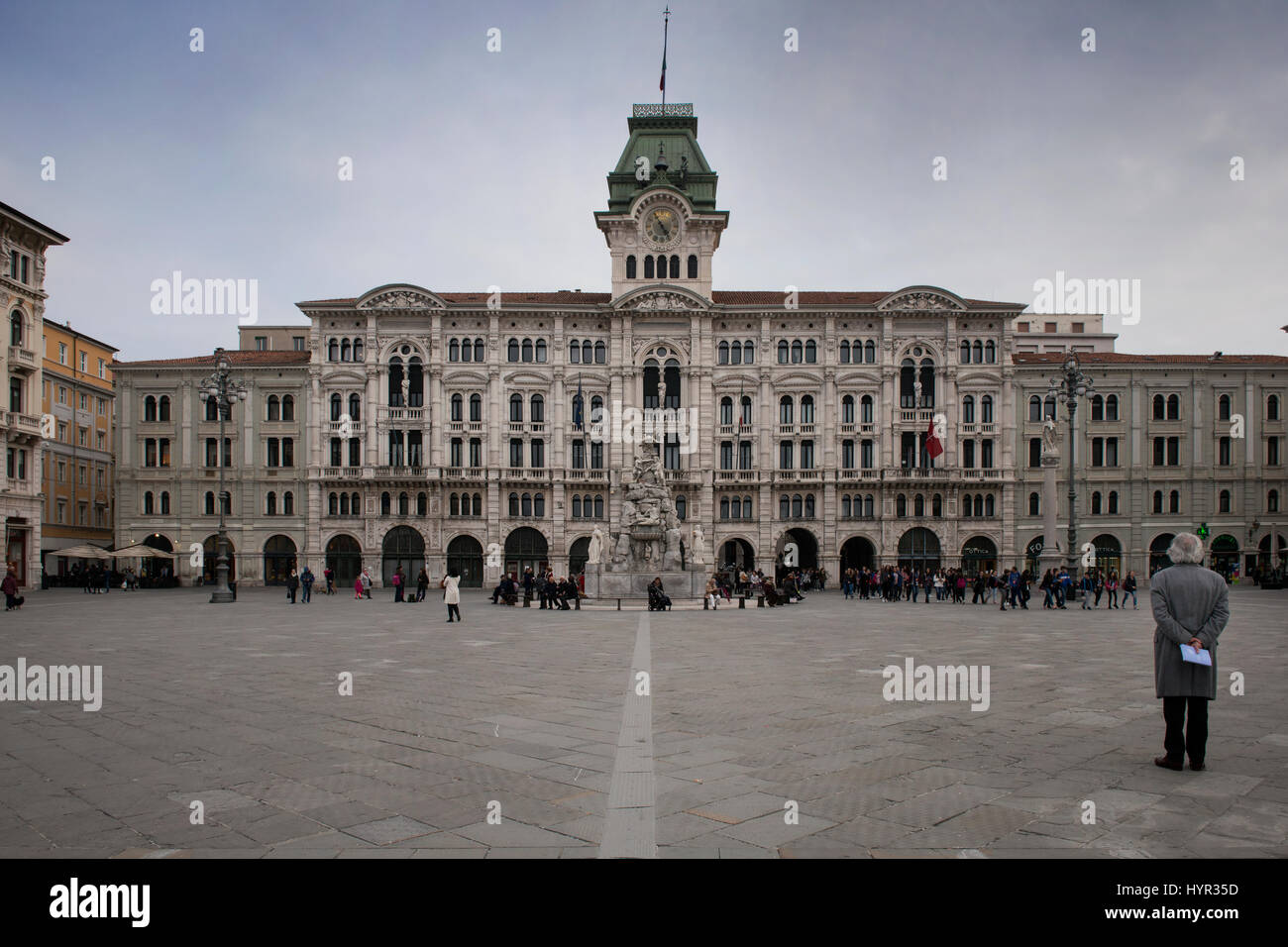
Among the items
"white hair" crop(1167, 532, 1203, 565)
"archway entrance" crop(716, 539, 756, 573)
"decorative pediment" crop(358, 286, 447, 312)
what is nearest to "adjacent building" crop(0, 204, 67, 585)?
"decorative pediment" crop(358, 286, 447, 312)

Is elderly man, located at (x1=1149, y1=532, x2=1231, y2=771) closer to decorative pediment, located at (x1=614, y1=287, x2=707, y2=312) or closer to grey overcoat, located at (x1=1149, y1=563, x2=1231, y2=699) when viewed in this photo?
grey overcoat, located at (x1=1149, y1=563, x2=1231, y2=699)

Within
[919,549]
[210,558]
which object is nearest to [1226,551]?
[919,549]

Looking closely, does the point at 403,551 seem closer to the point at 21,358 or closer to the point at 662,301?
the point at 21,358

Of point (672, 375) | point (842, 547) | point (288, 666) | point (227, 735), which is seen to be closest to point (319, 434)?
point (672, 375)

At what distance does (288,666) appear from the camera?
15086mm

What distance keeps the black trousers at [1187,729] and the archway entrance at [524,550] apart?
2077 inches

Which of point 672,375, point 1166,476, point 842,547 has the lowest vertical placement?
point 842,547

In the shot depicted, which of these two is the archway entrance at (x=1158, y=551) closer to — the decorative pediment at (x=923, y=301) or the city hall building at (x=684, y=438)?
the city hall building at (x=684, y=438)

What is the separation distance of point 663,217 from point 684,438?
15052mm

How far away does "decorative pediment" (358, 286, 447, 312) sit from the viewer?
5859 centimetres

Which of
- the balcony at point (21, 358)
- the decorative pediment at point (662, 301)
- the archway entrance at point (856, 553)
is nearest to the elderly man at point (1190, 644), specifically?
the balcony at point (21, 358)

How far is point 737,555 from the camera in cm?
6053
